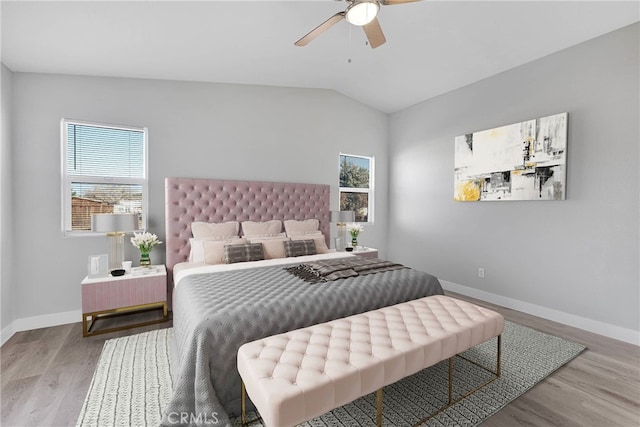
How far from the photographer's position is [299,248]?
12.0 ft

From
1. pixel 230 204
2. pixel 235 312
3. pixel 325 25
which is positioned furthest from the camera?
pixel 230 204

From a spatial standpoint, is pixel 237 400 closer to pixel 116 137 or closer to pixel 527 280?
pixel 116 137

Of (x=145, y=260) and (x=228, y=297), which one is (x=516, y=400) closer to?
(x=228, y=297)

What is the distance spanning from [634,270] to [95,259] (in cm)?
540

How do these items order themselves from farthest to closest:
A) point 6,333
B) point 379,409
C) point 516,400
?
point 6,333, point 516,400, point 379,409

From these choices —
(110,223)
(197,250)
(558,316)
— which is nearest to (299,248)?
(197,250)

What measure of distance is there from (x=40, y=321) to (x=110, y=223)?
4.31 ft

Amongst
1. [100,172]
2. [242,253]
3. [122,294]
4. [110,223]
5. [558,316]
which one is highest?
[100,172]

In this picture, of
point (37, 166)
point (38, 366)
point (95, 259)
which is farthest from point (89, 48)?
point (38, 366)

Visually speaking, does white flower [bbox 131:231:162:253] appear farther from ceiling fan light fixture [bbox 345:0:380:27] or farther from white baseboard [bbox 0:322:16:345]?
ceiling fan light fixture [bbox 345:0:380:27]

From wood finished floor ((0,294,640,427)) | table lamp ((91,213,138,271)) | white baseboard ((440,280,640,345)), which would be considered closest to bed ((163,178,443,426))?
table lamp ((91,213,138,271))

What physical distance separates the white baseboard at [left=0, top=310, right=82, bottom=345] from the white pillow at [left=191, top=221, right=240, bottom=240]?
1.51 metres
